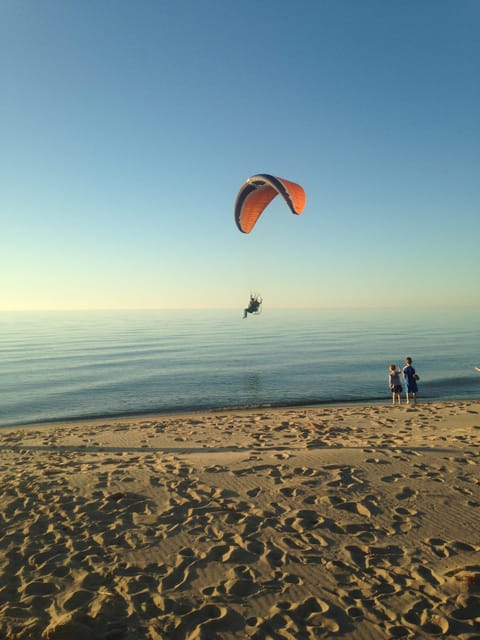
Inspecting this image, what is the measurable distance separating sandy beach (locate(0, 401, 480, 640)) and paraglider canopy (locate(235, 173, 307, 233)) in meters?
11.8

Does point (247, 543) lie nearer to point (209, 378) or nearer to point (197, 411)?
point (197, 411)

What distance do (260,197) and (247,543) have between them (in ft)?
63.2

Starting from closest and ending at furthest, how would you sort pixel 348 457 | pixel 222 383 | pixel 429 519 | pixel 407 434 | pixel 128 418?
Answer: 1. pixel 429 519
2. pixel 348 457
3. pixel 407 434
4. pixel 128 418
5. pixel 222 383

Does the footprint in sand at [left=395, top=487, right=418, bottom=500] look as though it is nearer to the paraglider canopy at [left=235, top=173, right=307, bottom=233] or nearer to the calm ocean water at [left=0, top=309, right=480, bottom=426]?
the calm ocean water at [left=0, top=309, right=480, bottom=426]

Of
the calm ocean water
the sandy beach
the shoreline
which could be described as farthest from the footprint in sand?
the calm ocean water

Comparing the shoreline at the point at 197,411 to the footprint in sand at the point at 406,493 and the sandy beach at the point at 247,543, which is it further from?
the footprint in sand at the point at 406,493

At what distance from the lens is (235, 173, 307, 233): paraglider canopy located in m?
17.4

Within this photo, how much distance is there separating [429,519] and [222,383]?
768 inches

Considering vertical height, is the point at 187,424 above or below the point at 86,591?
below

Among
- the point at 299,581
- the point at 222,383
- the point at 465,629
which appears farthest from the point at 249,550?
the point at 222,383

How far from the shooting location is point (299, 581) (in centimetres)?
443

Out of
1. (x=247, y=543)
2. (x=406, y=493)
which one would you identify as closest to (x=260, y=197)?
(x=406, y=493)

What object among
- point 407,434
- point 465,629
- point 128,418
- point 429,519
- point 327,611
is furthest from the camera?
point 128,418

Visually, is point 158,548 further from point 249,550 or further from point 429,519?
point 429,519
